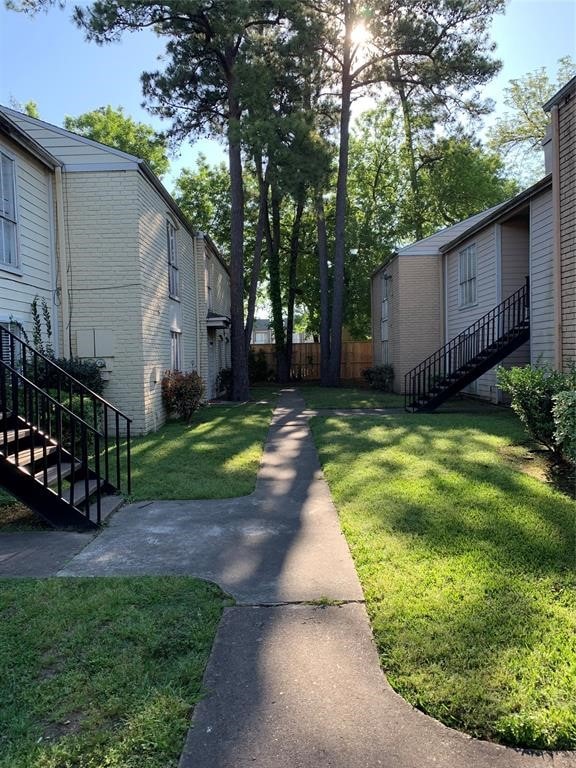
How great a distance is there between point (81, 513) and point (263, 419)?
329 inches

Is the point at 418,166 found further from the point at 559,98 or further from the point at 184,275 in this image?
the point at 559,98

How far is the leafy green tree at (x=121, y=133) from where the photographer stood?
31375 mm

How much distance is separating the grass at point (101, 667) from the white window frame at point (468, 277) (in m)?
14.7

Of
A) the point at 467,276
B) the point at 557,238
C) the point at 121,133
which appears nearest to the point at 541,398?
the point at 557,238

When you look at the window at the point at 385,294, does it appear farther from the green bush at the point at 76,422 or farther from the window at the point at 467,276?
the green bush at the point at 76,422

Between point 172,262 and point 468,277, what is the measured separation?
8.98m

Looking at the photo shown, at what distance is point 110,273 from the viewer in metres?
10.6

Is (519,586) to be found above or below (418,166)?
below

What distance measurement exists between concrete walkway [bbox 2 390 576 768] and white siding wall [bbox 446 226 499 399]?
11244 mm

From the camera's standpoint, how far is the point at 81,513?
5.08 m

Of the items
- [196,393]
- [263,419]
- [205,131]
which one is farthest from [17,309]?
[205,131]

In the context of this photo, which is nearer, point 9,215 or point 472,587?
point 472,587

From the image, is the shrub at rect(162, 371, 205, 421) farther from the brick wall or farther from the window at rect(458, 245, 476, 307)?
the brick wall

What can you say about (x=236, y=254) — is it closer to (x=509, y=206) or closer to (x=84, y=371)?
(x=509, y=206)
